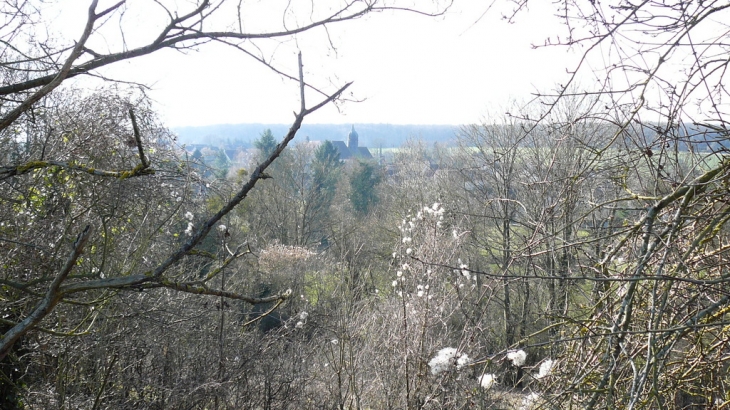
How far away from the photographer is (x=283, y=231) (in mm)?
26656

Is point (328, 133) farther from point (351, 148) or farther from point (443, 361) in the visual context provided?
point (443, 361)

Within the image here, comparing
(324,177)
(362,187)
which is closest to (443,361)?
(324,177)

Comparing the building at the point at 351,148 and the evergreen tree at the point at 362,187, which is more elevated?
the building at the point at 351,148

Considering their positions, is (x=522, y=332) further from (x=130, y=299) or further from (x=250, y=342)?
(x=130, y=299)

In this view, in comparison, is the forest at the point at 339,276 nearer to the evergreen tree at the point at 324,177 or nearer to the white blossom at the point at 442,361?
the white blossom at the point at 442,361

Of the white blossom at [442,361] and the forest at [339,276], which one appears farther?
the white blossom at [442,361]

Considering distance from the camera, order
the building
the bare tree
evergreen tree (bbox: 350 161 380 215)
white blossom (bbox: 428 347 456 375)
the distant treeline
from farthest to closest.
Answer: the building → the distant treeline → evergreen tree (bbox: 350 161 380 215) → white blossom (bbox: 428 347 456 375) → the bare tree

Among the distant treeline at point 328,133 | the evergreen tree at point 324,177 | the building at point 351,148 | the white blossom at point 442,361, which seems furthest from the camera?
the building at point 351,148

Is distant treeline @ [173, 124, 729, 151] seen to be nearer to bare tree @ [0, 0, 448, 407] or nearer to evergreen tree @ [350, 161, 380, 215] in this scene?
evergreen tree @ [350, 161, 380, 215]

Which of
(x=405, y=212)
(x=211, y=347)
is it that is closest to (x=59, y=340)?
(x=211, y=347)

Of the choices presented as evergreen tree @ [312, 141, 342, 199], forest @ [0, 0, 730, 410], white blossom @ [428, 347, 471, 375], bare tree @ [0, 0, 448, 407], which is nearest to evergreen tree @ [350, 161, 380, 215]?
evergreen tree @ [312, 141, 342, 199]

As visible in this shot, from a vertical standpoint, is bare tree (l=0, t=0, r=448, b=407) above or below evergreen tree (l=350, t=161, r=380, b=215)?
above

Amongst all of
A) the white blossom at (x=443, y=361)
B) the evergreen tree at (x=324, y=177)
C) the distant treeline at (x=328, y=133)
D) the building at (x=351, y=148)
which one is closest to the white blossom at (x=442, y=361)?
the white blossom at (x=443, y=361)

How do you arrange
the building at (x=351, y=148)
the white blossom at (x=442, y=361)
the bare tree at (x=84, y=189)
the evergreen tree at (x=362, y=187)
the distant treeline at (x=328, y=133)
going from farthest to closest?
the building at (x=351, y=148) < the distant treeline at (x=328, y=133) < the evergreen tree at (x=362, y=187) < the white blossom at (x=442, y=361) < the bare tree at (x=84, y=189)
